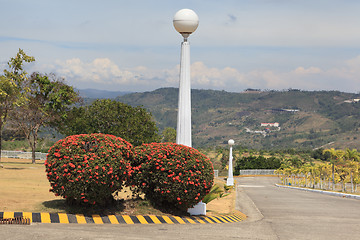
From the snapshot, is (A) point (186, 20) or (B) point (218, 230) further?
(A) point (186, 20)

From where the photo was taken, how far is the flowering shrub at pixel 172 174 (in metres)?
12.9

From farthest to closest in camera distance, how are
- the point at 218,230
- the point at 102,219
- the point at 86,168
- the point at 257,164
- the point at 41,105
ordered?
the point at 257,164
the point at 41,105
the point at 102,219
the point at 86,168
the point at 218,230

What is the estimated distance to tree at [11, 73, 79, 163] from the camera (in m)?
39.9

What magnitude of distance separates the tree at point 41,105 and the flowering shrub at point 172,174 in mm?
27827

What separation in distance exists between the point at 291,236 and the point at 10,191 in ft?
30.9

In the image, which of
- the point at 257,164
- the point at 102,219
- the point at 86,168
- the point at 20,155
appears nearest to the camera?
the point at 86,168

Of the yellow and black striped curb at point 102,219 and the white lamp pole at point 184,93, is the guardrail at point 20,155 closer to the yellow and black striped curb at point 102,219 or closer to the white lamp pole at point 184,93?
the white lamp pole at point 184,93

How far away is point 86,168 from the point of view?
37.3ft

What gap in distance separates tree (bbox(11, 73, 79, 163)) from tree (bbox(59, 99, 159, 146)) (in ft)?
4.89

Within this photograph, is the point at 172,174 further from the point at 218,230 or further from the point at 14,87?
the point at 14,87

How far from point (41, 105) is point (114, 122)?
22.8 feet

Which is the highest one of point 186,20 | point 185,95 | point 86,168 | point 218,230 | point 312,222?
point 186,20

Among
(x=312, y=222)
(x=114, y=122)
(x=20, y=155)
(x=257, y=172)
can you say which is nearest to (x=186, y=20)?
(x=312, y=222)

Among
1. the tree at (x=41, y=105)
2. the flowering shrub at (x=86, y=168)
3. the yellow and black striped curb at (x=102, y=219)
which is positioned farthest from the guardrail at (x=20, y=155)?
the flowering shrub at (x=86, y=168)
